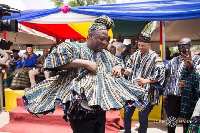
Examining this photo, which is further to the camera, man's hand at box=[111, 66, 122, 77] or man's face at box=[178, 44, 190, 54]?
man's face at box=[178, 44, 190, 54]

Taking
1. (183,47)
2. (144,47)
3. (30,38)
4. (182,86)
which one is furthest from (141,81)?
(30,38)

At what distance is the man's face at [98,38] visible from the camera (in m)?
2.02

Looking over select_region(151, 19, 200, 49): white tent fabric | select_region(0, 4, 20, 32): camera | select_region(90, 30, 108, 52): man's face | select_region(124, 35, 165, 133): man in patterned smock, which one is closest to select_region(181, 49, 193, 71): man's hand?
select_region(124, 35, 165, 133): man in patterned smock

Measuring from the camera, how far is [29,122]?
5.02m

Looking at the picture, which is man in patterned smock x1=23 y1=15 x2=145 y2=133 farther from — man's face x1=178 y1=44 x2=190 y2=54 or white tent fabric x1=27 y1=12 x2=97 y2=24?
white tent fabric x1=27 y1=12 x2=97 y2=24

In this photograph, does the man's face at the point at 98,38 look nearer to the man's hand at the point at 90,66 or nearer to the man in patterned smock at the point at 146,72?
the man's hand at the point at 90,66

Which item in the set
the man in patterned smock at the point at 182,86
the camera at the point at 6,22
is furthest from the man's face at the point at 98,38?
the man in patterned smock at the point at 182,86

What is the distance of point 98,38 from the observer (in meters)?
2.03

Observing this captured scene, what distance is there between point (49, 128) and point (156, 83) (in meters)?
2.61

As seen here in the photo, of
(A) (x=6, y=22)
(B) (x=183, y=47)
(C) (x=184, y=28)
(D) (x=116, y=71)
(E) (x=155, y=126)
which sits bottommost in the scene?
(E) (x=155, y=126)

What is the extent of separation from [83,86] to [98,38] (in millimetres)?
504

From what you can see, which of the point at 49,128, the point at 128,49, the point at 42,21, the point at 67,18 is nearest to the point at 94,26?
the point at 49,128

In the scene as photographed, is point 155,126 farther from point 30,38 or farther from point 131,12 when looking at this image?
point 30,38

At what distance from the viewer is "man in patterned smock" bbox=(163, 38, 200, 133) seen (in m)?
3.40
